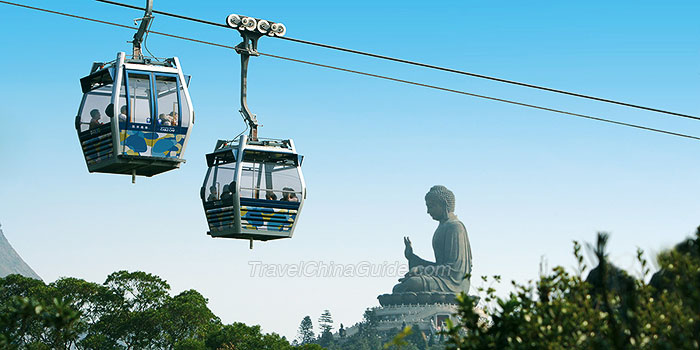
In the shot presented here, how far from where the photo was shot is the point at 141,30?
20812mm

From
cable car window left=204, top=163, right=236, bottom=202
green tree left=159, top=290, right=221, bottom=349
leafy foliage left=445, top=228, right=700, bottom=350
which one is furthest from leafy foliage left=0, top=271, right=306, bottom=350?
leafy foliage left=445, top=228, right=700, bottom=350

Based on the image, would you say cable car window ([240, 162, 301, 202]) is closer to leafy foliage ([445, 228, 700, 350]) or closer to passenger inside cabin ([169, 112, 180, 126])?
passenger inside cabin ([169, 112, 180, 126])

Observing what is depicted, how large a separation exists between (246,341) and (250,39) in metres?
54.6

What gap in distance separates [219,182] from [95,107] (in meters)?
3.25

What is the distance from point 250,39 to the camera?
19875 millimetres

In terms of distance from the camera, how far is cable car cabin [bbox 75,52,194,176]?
21.1 m

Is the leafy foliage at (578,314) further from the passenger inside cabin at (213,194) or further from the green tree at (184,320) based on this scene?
the green tree at (184,320)

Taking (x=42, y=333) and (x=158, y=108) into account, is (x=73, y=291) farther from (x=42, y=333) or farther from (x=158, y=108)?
(x=158, y=108)

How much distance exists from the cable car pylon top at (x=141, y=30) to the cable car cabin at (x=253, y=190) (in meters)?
2.92

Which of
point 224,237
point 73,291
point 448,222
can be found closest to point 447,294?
point 448,222

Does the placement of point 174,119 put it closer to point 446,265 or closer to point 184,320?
point 184,320

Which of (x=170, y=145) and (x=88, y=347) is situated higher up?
(x=88, y=347)

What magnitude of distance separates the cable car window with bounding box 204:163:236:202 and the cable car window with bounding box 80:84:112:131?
2.98 metres

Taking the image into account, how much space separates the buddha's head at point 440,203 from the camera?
191500 mm
